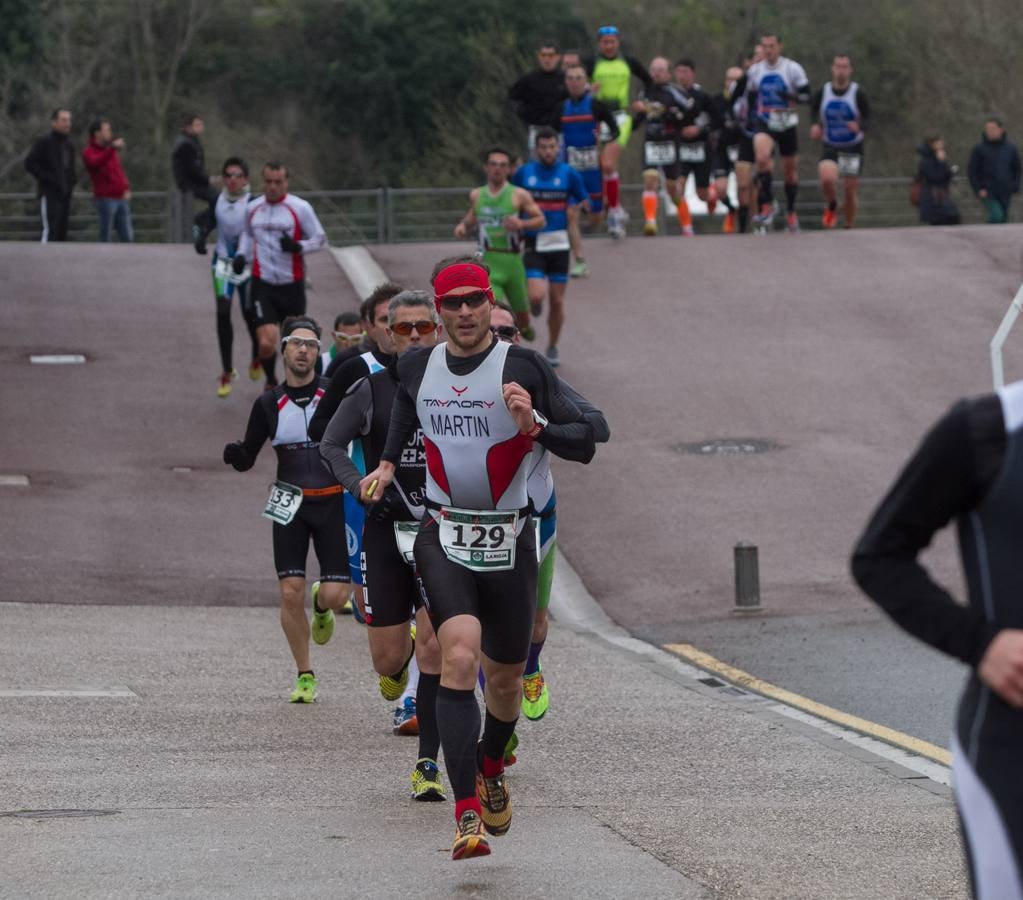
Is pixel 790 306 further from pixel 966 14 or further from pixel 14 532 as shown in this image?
pixel 966 14

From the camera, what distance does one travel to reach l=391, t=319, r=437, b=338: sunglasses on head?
8.29 meters

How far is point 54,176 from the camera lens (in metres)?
30.0

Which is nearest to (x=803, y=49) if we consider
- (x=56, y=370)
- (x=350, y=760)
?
(x=56, y=370)

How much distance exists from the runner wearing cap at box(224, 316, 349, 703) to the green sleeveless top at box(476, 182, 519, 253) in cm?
810

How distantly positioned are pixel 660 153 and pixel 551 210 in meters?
7.66

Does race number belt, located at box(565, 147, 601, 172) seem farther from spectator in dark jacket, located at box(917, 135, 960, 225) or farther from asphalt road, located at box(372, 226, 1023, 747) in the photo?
spectator in dark jacket, located at box(917, 135, 960, 225)

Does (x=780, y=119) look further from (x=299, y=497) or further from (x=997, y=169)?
(x=299, y=497)

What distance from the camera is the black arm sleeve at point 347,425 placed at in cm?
832

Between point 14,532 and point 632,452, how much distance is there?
5674 mm

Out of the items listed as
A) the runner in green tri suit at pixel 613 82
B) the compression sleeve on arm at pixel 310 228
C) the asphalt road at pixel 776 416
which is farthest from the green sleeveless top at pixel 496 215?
the runner in green tri suit at pixel 613 82

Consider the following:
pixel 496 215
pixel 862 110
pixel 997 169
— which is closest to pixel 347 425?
pixel 496 215

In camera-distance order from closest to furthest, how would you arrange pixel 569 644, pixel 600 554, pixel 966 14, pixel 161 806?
pixel 161 806, pixel 569 644, pixel 600 554, pixel 966 14

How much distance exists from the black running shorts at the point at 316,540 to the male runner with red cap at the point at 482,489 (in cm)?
353

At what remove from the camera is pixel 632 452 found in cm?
A: 1908
